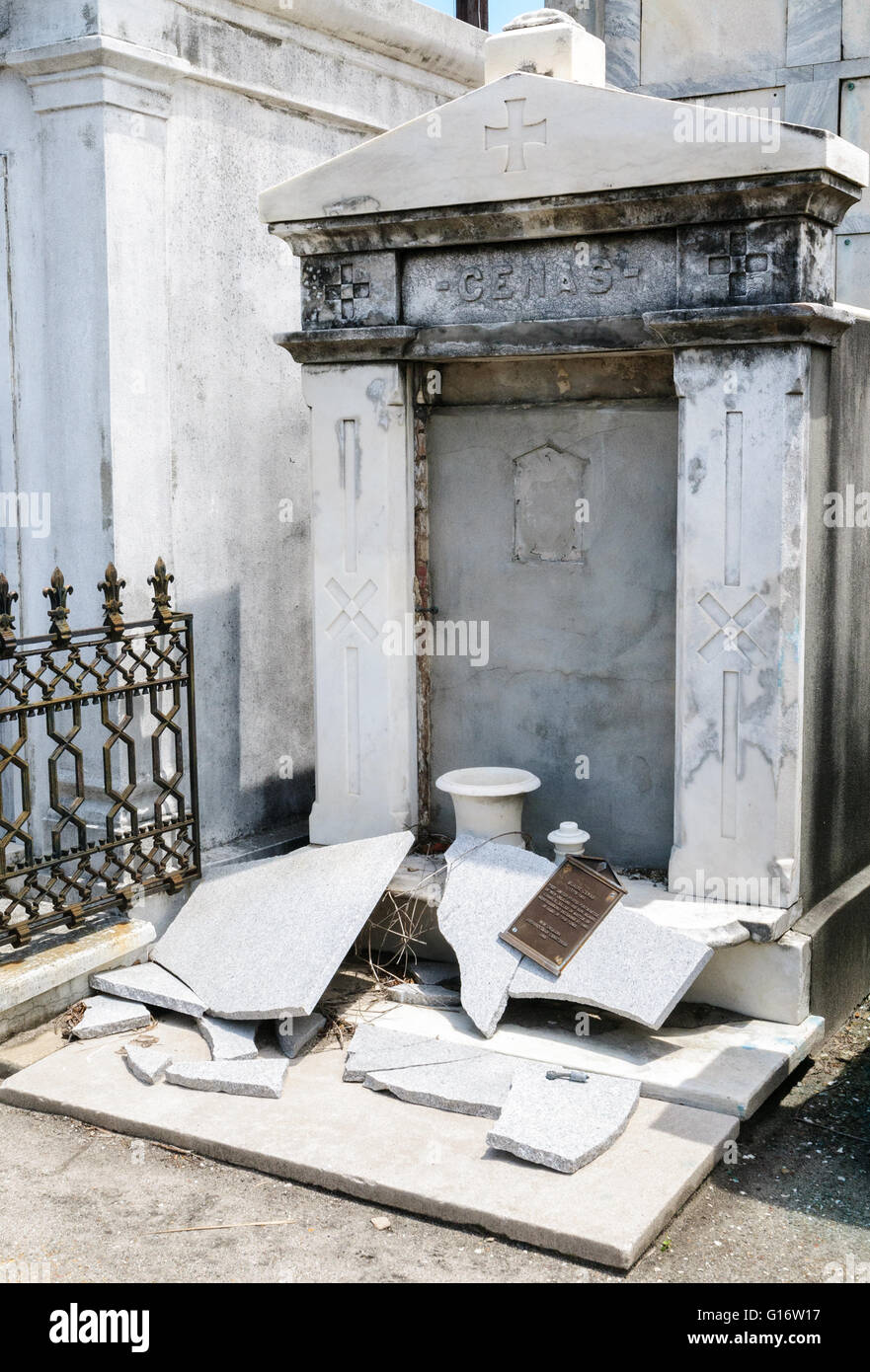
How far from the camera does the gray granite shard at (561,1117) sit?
483cm

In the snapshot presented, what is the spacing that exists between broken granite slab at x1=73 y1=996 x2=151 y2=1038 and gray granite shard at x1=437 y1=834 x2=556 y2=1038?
1.34m

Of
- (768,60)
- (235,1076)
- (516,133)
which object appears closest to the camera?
(235,1076)

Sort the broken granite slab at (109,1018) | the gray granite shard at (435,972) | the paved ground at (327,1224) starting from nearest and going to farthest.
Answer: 1. the paved ground at (327,1224)
2. the broken granite slab at (109,1018)
3. the gray granite shard at (435,972)

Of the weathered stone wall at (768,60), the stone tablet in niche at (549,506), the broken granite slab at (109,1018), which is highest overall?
the weathered stone wall at (768,60)

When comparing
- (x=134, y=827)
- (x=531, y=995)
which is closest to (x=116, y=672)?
(x=134, y=827)

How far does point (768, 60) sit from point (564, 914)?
18.8ft

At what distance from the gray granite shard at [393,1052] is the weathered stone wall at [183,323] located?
6.81 feet

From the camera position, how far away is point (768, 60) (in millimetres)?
8734

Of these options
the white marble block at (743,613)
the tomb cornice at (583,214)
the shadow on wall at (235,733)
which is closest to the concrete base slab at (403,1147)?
the white marble block at (743,613)

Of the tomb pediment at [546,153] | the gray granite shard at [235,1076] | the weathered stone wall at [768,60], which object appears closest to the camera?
A: the gray granite shard at [235,1076]

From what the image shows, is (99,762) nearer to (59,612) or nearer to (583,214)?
(59,612)

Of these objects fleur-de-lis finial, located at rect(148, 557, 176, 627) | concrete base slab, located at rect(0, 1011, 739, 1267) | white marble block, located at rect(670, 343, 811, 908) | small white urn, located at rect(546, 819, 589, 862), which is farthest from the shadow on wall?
white marble block, located at rect(670, 343, 811, 908)

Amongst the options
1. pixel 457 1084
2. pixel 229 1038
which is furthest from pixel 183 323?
pixel 457 1084

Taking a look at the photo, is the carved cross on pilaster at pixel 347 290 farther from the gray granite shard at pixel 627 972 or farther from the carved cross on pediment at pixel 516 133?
the gray granite shard at pixel 627 972
